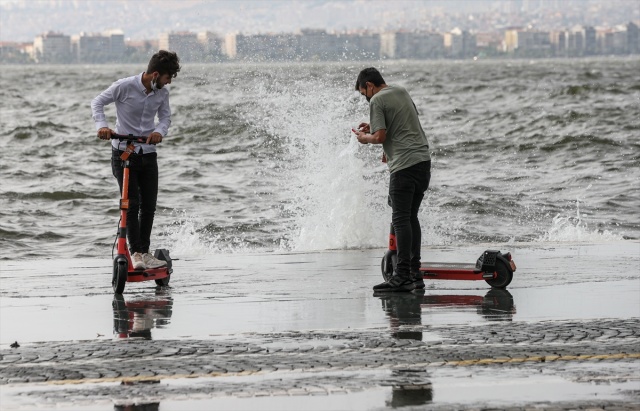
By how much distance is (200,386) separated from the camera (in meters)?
6.88

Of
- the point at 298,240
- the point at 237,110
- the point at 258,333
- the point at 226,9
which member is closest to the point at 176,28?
the point at 226,9

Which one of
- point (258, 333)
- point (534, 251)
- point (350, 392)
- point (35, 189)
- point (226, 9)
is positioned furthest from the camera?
point (226, 9)

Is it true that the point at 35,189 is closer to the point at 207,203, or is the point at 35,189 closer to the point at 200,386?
the point at 207,203

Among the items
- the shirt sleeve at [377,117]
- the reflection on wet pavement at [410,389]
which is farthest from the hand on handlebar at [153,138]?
the reflection on wet pavement at [410,389]

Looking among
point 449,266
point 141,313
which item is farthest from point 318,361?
point 449,266

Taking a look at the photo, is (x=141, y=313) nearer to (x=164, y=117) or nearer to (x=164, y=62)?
(x=164, y=117)

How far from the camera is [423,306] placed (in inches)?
387

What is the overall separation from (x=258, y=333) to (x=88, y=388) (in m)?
1.86

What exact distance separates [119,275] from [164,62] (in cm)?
169

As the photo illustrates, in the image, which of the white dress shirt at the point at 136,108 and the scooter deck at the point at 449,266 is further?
the scooter deck at the point at 449,266

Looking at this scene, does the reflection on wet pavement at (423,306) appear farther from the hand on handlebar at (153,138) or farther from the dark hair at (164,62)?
the dark hair at (164,62)

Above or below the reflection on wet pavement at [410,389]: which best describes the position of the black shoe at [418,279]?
below

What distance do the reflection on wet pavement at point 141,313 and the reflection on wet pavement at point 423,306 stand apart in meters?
1.53

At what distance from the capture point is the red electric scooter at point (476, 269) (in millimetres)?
10805
